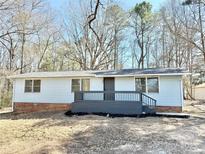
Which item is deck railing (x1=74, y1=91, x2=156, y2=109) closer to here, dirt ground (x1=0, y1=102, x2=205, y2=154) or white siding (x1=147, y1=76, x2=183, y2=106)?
white siding (x1=147, y1=76, x2=183, y2=106)

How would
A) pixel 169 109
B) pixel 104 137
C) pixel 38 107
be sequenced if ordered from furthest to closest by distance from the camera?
pixel 38 107, pixel 169 109, pixel 104 137

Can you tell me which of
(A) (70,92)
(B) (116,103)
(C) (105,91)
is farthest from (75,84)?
(B) (116,103)

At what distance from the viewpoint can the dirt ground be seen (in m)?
8.22

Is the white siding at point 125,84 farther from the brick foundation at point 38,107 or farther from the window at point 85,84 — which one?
the brick foundation at point 38,107

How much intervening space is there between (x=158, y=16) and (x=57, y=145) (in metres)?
26.5

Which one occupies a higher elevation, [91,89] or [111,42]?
[111,42]

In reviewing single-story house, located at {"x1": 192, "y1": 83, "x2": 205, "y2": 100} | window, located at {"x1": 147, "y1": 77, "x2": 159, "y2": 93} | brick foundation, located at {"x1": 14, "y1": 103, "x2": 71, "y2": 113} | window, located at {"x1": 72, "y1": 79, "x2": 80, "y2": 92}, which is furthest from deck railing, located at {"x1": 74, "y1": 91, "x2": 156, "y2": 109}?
single-story house, located at {"x1": 192, "y1": 83, "x2": 205, "y2": 100}

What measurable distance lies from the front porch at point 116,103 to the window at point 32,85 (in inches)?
190

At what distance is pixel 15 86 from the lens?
67.0ft

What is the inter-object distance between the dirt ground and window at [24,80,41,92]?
24.9ft

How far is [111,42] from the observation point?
108ft

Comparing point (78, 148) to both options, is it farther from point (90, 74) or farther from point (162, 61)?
point (162, 61)

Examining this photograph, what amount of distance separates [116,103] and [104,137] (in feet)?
19.0

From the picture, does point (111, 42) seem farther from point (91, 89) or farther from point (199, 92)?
point (91, 89)
